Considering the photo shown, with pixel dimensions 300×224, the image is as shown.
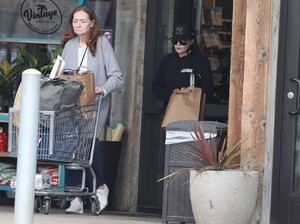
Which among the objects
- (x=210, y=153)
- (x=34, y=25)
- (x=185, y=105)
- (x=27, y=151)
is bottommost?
(x=210, y=153)

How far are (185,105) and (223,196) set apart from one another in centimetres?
135

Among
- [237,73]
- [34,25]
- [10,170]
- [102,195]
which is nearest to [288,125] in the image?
[237,73]

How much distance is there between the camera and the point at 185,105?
9.17 metres

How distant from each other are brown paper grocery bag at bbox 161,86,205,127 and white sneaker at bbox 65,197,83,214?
3.92ft

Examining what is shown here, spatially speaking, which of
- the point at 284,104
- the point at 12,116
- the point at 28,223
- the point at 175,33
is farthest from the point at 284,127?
the point at 28,223

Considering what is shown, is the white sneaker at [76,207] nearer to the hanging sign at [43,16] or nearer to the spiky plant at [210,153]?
the spiky plant at [210,153]

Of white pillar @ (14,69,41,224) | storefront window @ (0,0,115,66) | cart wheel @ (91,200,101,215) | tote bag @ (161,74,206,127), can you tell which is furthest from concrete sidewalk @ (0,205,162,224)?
white pillar @ (14,69,41,224)

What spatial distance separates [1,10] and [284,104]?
12.6 feet

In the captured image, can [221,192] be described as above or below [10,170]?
above

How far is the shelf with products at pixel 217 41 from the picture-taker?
10609 mm

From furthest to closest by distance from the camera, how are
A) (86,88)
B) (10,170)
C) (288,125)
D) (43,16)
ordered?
1. (43,16)
2. (10,170)
3. (86,88)
4. (288,125)

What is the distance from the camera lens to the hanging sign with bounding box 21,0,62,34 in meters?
11.0

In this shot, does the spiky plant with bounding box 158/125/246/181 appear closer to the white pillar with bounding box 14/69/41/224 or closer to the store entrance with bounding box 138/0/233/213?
the store entrance with bounding box 138/0/233/213

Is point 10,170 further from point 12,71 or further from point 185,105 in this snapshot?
point 185,105
